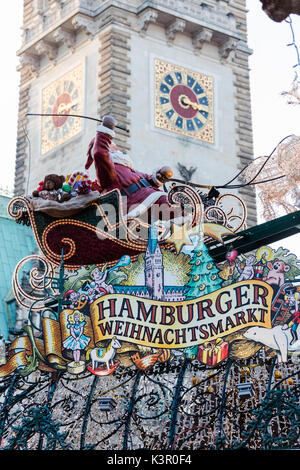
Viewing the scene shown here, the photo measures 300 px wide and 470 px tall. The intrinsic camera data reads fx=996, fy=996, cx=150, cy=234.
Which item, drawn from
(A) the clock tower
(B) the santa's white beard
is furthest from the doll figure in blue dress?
(A) the clock tower

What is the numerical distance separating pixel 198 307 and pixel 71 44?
2573 cm

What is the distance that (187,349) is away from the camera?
15.9 meters

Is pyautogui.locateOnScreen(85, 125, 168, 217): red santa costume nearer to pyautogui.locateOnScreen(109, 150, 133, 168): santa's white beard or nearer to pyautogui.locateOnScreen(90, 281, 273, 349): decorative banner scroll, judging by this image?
pyautogui.locateOnScreen(109, 150, 133, 168): santa's white beard

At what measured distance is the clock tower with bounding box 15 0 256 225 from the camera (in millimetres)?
37844

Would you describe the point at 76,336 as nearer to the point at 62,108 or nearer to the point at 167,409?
the point at 167,409

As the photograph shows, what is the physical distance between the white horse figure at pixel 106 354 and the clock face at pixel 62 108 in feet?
74.0

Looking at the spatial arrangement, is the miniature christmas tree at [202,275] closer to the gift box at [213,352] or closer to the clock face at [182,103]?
the gift box at [213,352]

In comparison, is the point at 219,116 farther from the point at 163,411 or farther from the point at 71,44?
the point at 163,411

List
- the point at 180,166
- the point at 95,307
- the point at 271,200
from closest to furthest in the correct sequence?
1. the point at 95,307
2. the point at 271,200
3. the point at 180,166

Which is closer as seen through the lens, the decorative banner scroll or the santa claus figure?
the decorative banner scroll

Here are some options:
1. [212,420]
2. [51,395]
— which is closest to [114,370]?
[51,395]

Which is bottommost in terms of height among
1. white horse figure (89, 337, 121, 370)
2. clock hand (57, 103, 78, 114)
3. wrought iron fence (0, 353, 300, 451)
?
wrought iron fence (0, 353, 300, 451)

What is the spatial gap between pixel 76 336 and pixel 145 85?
74.8ft

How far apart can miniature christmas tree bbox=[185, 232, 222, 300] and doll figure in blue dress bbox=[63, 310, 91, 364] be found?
1.92 metres
